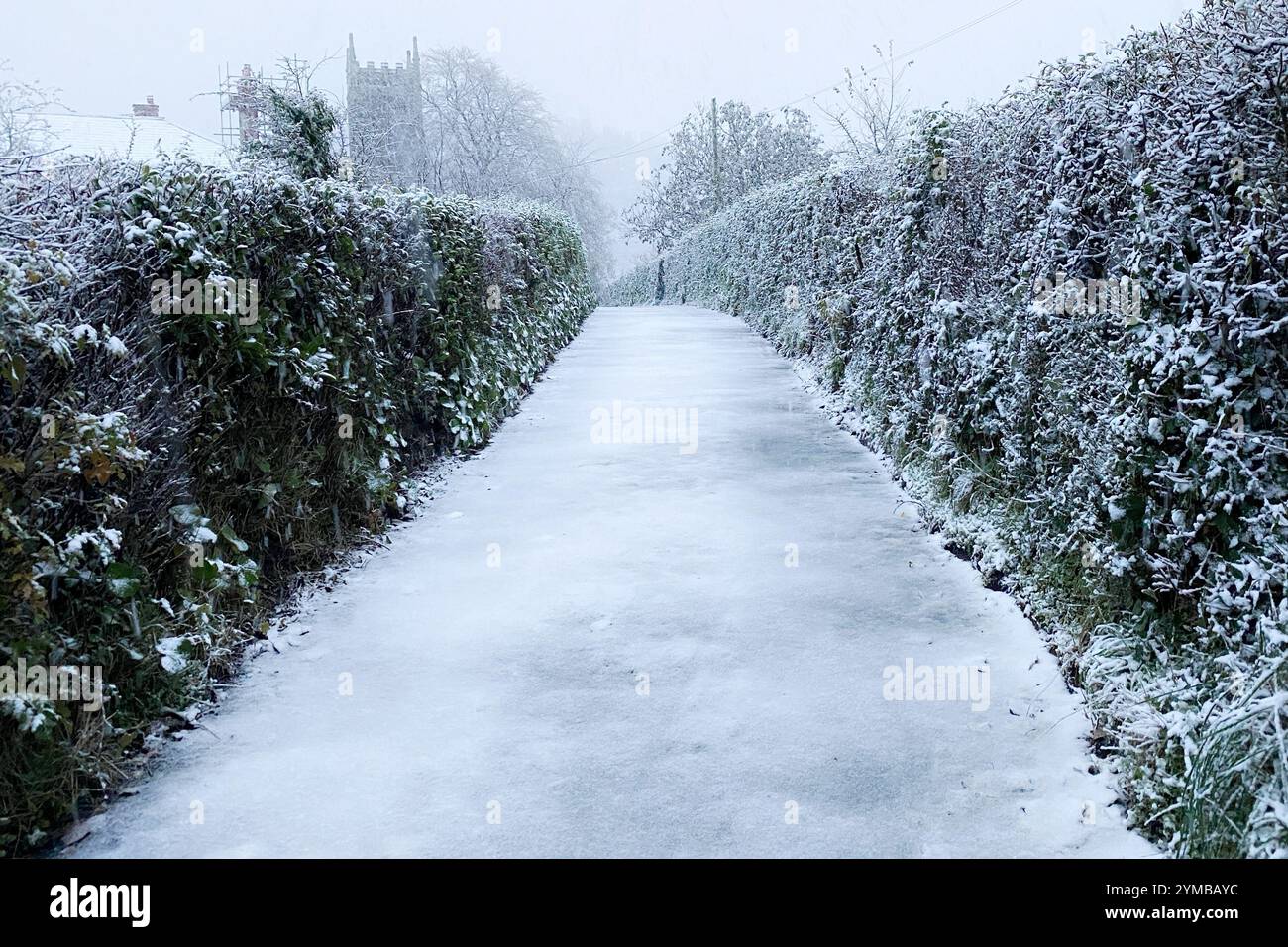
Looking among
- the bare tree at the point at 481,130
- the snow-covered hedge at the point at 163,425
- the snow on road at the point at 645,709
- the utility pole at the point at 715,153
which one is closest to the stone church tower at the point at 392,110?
the bare tree at the point at 481,130

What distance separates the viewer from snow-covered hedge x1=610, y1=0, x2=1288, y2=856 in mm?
3113

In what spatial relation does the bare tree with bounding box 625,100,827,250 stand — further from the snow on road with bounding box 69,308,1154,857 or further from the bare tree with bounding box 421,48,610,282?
the snow on road with bounding box 69,308,1154,857

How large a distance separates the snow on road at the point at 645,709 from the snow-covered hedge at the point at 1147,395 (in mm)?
344

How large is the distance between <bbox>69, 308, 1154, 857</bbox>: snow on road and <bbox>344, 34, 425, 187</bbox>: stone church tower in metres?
32.7

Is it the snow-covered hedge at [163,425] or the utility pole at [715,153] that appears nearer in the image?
the snow-covered hedge at [163,425]

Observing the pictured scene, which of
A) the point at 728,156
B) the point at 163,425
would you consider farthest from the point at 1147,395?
the point at 728,156

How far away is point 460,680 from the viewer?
4.39m

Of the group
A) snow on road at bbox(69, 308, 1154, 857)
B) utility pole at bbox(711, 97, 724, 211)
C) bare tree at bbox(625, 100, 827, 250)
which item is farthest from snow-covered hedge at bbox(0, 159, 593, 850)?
bare tree at bbox(625, 100, 827, 250)

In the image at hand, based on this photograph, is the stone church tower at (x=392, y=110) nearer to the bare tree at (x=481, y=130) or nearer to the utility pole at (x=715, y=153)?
the bare tree at (x=481, y=130)

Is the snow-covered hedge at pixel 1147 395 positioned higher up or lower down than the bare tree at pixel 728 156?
lower down

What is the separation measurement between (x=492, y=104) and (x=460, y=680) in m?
41.2

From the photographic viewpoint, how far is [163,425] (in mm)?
4043

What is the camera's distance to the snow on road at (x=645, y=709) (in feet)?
10.6
